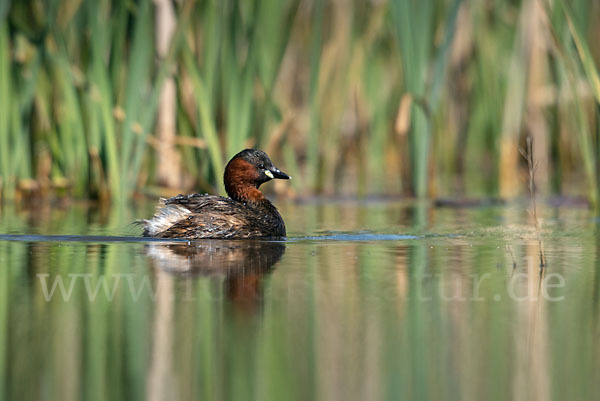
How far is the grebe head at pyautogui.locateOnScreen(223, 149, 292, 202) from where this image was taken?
9445mm

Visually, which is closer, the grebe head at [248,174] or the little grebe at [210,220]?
the little grebe at [210,220]

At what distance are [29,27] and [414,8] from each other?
3545 mm

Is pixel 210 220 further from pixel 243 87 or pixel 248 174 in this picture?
pixel 243 87

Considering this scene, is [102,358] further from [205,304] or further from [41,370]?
[205,304]

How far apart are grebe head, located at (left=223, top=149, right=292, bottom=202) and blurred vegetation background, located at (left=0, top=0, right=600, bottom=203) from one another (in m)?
0.75

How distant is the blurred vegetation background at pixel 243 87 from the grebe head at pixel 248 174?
0.75 meters

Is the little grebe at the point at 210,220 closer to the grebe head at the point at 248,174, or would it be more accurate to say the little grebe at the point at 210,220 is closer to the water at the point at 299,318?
the water at the point at 299,318

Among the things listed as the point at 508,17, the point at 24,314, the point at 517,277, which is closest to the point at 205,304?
the point at 24,314

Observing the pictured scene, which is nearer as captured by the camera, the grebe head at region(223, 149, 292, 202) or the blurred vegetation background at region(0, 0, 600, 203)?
the grebe head at region(223, 149, 292, 202)

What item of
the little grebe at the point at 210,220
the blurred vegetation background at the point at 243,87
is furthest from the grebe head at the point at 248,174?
the blurred vegetation background at the point at 243,87

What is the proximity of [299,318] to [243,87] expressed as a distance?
5.54 metres

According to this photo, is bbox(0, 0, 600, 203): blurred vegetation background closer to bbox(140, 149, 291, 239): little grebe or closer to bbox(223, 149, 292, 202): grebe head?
bbox(223, 149, 292, 202): grebe head

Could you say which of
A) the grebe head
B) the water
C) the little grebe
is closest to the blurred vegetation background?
the grebe head

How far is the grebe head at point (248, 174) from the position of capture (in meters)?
9.45
